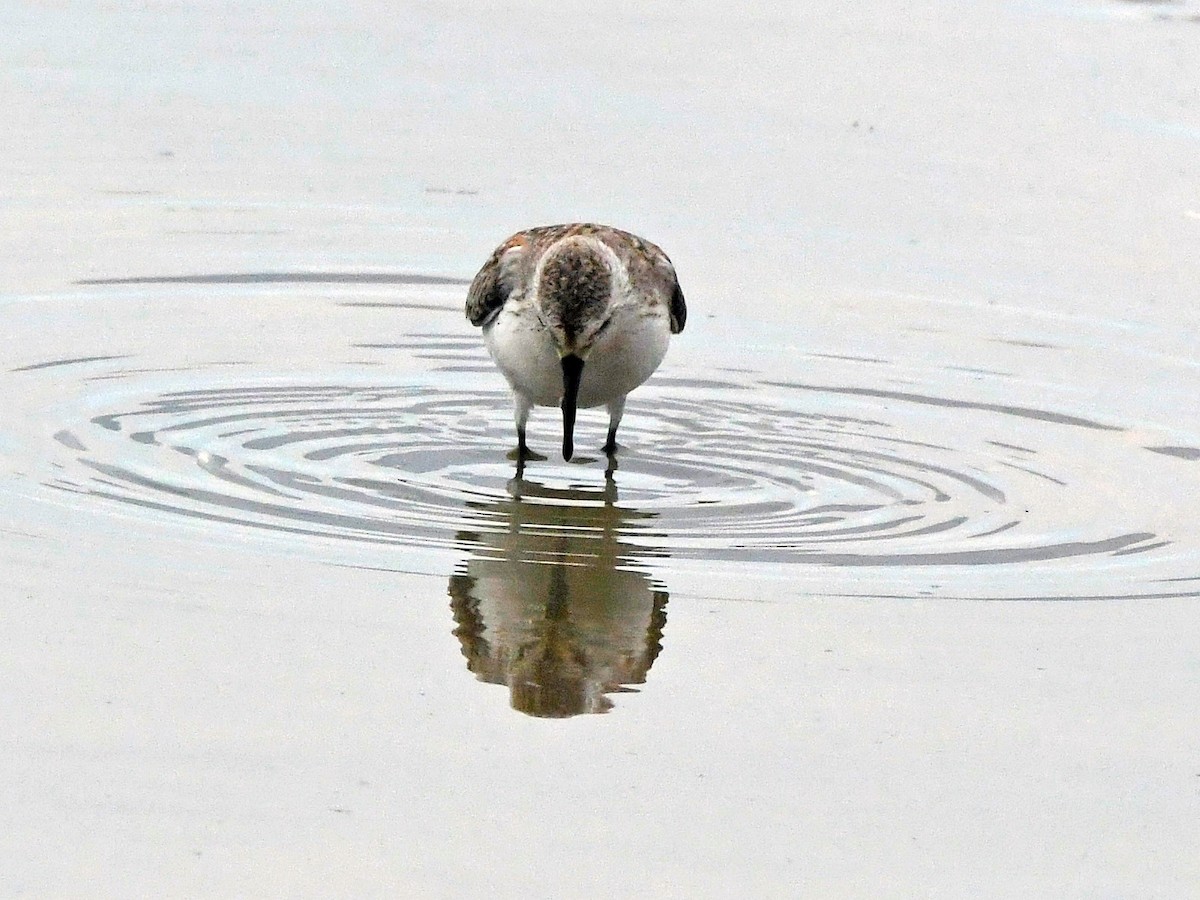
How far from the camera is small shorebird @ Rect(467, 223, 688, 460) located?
9.30m

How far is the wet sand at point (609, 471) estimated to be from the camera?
19.3 feet

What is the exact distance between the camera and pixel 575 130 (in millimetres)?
15180

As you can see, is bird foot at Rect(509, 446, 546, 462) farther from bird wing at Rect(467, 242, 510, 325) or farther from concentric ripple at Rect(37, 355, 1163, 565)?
bird wing at Rect(467, 242, 510, 325)

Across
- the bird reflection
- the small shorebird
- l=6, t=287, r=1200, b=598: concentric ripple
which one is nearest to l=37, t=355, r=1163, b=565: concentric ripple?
l=6, t=287, r=1200, b=598: concentric ripple

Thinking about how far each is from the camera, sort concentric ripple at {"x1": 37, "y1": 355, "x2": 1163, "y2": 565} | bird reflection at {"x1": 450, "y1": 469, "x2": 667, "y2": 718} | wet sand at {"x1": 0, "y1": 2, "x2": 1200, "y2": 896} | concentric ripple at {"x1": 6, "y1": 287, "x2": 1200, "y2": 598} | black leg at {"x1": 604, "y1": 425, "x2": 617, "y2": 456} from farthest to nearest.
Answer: black leg at {"x1": 604, "y1": 425, "x2": 617, "y2": 456} < concentric ripple at {"x1": 37, "y1": 355, "x2": 1163, "y2": 565} < concentric ripple at {"x1": 6, "y1": 287, "x2": 1200, "y2": 598} < bird reflection at {"x1": 450, "y1": 469, "x2": 667, "y2": 718} < wet sand at {"x1": 0, "y1": 2, "x2": 1200, "y2": 896}

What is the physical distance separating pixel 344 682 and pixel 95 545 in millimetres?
1540

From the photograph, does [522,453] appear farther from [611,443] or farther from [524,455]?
[611,443]

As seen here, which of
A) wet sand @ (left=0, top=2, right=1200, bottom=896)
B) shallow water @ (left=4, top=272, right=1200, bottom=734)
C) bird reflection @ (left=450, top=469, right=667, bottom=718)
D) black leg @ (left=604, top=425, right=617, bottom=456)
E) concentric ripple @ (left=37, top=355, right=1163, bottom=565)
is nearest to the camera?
wet sand @ (left=0, top=2, right=1200, bottom=896)

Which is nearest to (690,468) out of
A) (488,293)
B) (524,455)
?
(524,455)

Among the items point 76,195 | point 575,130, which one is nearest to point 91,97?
point 76,195

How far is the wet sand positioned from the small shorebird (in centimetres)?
37

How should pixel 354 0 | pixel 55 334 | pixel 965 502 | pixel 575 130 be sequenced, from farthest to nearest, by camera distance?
pixel 354 0 < pixel 575 130 < pixel 55 334 < pixel 965 502

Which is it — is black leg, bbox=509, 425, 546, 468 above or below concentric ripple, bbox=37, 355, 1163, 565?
below

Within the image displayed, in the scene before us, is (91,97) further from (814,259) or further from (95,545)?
(95,545)
